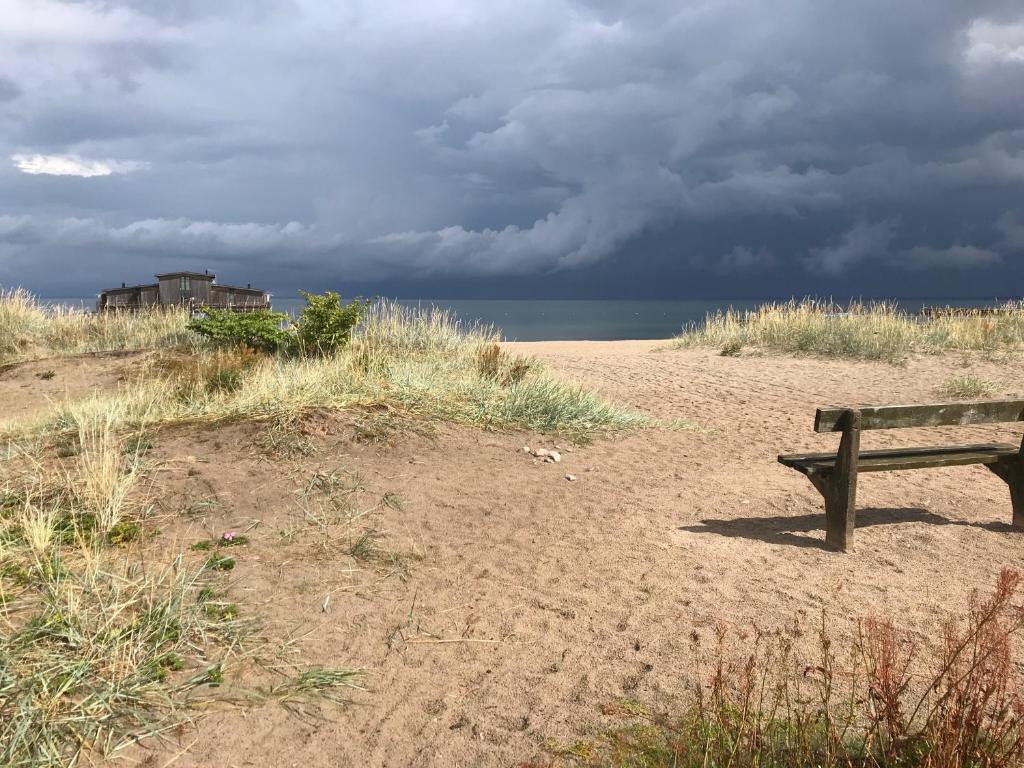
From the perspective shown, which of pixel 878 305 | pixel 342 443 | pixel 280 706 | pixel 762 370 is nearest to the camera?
pixel 280 706

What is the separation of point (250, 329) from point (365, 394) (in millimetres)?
5145

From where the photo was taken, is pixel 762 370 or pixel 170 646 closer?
pixel 170 646

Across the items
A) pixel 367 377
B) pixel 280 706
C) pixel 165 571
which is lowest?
pixel 280 706

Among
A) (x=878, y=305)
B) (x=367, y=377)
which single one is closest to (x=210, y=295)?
(x=367, y=377)

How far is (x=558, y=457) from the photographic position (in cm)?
795

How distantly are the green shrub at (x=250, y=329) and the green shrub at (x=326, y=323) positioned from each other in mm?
664

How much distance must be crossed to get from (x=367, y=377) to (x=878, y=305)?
16636mm

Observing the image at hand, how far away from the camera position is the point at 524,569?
5.18 meters

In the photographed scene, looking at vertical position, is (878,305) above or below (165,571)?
above

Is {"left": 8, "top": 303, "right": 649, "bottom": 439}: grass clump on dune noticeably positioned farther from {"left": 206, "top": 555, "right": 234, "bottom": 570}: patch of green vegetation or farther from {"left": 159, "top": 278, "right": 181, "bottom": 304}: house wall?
{"left": 159, "top": 278, "right": 181, "bottom": 304}: house wall

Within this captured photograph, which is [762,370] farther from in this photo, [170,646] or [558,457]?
[170,646]

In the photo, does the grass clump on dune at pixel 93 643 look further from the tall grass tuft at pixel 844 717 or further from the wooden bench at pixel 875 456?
the wooden bench at pixel 875 456

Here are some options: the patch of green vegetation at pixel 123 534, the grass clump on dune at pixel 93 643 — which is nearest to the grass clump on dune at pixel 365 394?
the patch of green vegetation at pixel 123 534

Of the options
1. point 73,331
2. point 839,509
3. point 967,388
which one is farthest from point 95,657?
point 73,331
